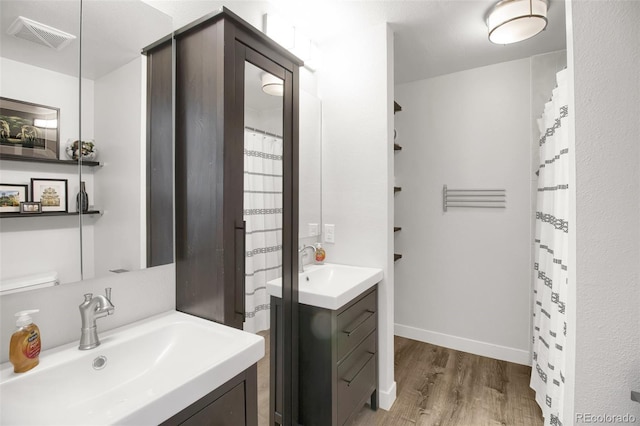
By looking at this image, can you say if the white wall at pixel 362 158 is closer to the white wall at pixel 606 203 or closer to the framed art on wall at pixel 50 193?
the white wall at pixel 606 203

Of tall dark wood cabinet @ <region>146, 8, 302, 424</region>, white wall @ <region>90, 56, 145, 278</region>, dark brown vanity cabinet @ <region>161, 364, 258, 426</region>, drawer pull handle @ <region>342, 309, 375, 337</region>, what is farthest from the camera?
drawer pull handle @ <region>342, 309, 375, 337</region>

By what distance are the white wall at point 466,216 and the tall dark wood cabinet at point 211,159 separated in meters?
2.11

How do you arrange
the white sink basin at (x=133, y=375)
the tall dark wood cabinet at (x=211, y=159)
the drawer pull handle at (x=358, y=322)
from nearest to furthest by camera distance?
1. the white sink basin at (x=133, y=375)
2. the tall dark wood cabinet at (x=211, y=159)
3. the drawer pull handle at (x=358, y=322)

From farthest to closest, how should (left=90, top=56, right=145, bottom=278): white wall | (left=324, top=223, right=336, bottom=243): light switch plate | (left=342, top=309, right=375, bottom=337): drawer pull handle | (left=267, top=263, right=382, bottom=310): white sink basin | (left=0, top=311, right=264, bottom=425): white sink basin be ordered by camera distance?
(left=324, top=223, right=336, bottom=243): light switch plate
(left=342, top=309, right=375, bottom=337): drawer pull handle
(left=267, top=263, right=382, bottom=310): white sink basin
(left=90, top=56, right=145, bottom=278): white wall
(left=0, top=311, right=264, bottom=425): white sink basin

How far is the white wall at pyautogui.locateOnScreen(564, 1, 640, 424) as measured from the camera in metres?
1.02

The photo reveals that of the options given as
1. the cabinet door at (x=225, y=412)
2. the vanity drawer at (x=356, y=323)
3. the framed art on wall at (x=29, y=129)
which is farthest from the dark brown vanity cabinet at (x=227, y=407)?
the framed art on wall at (x=29, y=129)

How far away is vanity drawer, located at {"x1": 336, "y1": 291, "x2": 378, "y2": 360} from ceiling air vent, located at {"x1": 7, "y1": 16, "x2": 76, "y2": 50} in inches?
62.8

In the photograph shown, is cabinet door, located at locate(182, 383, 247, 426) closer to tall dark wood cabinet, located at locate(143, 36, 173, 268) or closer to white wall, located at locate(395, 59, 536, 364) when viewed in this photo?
tall dark wood cabinet, located at locate(143, 36, 173, 268)

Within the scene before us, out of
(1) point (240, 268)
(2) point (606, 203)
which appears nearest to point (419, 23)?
(2) point (606, 203)

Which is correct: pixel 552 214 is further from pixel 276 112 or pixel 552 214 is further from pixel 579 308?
pixel 276 112

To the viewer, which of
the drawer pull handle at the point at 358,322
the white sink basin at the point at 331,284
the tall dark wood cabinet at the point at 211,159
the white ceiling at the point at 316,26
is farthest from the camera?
the drawer pull handle at the point at 358,322

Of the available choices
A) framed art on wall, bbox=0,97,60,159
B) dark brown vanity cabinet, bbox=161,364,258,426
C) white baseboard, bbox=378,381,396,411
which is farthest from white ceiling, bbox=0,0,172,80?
white baseboard, bbox=378,381,396,411

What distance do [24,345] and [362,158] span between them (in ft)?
6.24

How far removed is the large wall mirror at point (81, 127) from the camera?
0.89 m
